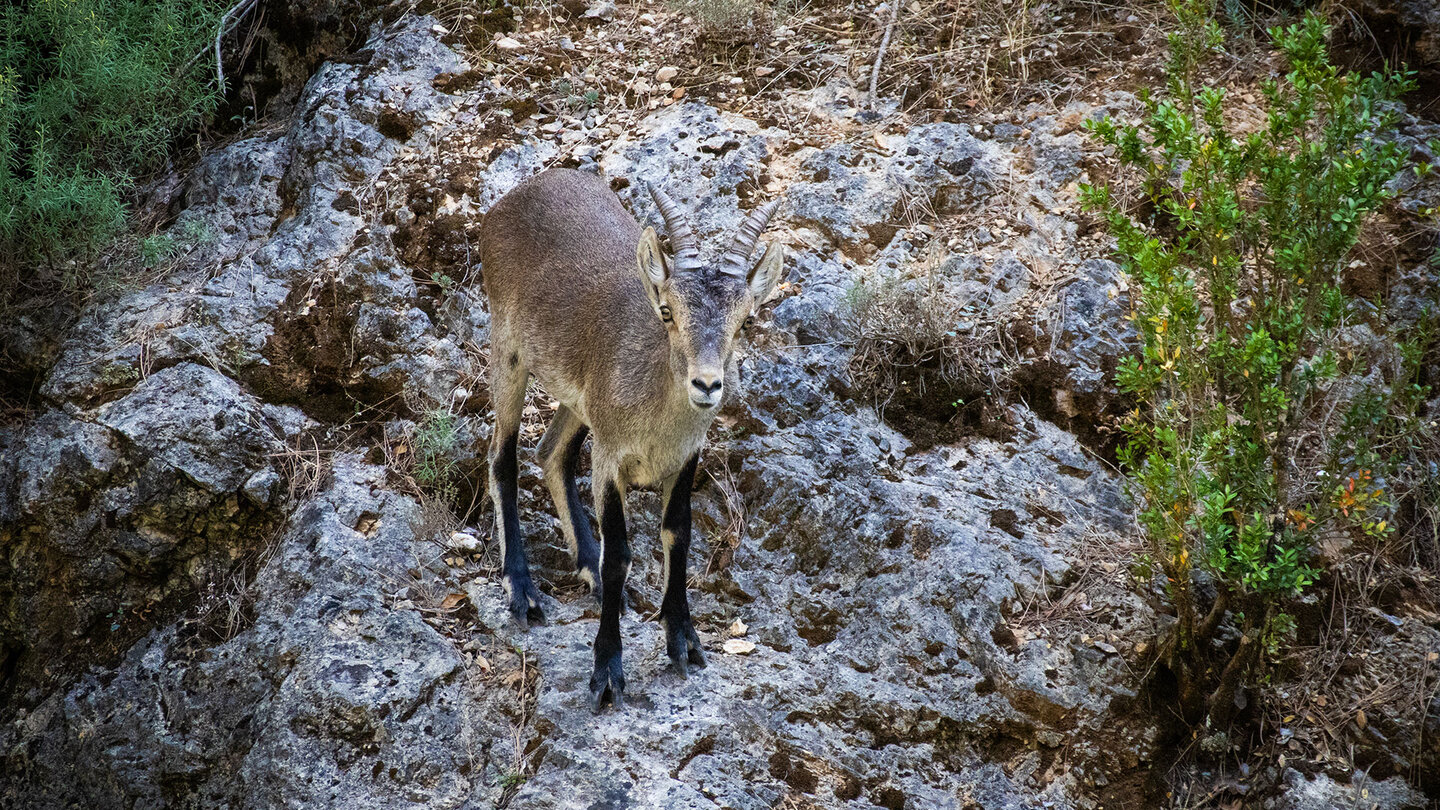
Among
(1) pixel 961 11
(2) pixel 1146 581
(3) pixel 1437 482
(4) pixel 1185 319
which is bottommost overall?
(2) pixel 1146 581

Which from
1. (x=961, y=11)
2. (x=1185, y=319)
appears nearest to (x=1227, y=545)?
(x=1185, y=319)

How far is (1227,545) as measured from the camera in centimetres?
432

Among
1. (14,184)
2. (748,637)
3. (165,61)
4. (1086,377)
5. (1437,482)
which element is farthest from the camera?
(165,61)

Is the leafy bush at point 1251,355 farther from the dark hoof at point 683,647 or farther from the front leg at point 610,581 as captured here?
the front leg at point 610,581

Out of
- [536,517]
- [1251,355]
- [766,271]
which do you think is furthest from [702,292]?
[1251,355]

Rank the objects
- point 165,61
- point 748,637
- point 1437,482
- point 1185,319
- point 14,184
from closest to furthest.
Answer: point 1185,319 → point 1437,482 → point 748,637 → point 14,184 → point 165,61

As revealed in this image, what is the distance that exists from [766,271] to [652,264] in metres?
0.55

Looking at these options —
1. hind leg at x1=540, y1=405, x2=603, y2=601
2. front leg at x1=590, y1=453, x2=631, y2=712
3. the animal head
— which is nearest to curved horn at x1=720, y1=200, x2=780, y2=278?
the animal head

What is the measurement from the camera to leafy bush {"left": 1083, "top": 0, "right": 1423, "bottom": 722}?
401cm

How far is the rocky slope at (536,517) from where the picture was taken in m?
4.64

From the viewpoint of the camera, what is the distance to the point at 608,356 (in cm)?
516

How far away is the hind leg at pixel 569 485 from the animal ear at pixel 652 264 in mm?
1361

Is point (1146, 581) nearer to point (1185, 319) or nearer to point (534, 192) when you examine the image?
point (1185, 319)

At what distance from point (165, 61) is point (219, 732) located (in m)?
5.34
